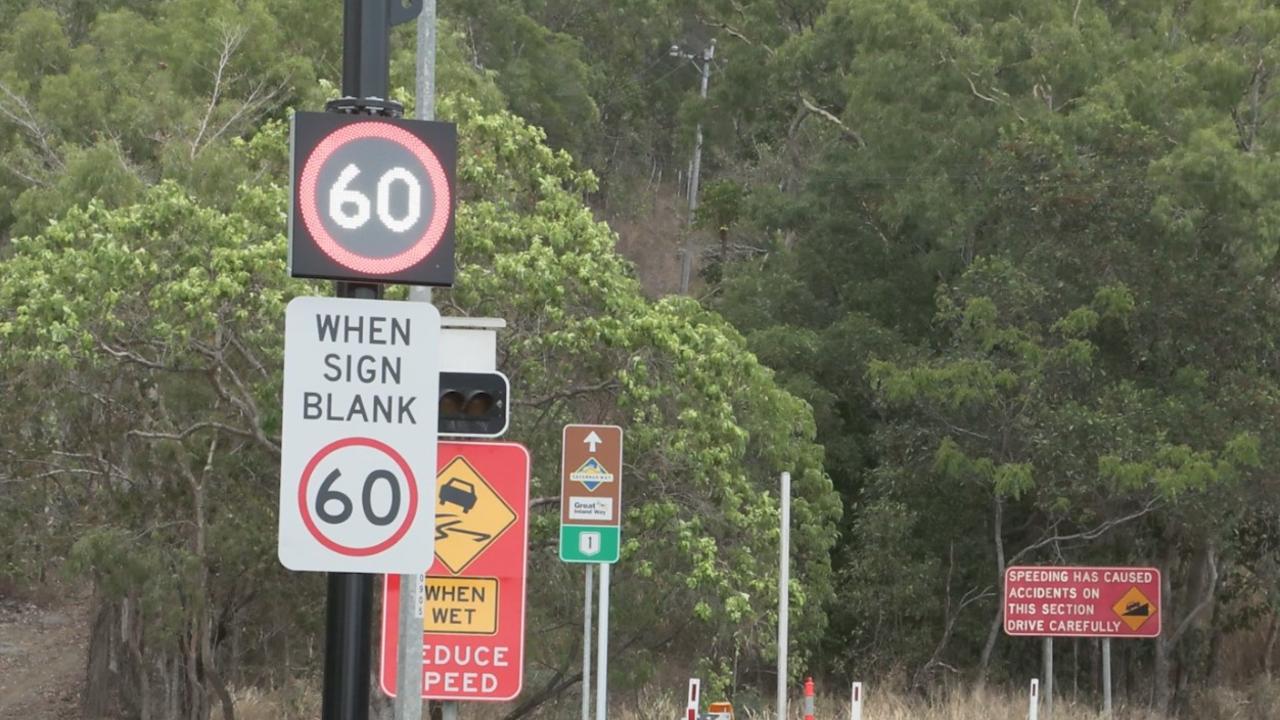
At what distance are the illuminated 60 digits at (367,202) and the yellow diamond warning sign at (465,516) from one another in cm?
509

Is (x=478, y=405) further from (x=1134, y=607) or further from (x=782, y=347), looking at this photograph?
(x=782, y=347)

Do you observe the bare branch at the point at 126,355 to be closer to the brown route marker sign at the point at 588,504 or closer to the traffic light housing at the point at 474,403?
the brown route marker sign at the point at 588,504

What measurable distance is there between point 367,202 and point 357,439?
77cm

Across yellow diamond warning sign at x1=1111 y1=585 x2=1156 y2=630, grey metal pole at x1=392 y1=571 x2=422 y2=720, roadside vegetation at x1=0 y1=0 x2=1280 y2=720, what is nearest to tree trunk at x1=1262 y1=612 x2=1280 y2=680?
roadside vegetation at x1=0 y1=0 x2=1280 y2=720

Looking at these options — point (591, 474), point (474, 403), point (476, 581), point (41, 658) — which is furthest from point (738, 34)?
point (474, 403)

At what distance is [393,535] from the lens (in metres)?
6.18

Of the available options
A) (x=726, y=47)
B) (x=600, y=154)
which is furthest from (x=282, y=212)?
(x=600, y=154)

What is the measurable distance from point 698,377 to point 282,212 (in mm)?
A: 4768

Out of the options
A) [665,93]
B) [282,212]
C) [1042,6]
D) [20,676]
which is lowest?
[20,676]

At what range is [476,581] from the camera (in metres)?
11.6

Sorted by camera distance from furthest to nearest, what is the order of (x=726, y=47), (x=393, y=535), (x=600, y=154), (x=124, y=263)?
(x=600, y=154) → (x=726, y=47) → (x=124, y=263) → (x=393, y=535)

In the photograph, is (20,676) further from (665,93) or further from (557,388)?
(665,93)

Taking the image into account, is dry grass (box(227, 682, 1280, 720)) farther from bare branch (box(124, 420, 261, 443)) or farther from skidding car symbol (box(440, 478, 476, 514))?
skidding car symbol (box(440, 478, 476, 514))

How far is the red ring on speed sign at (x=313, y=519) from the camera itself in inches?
242
